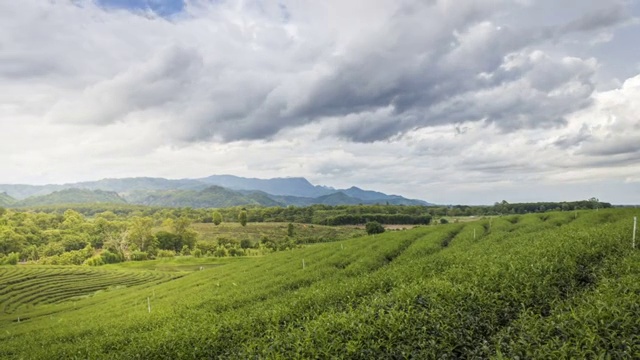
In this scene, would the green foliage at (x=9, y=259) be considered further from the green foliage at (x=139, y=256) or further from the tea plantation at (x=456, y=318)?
the tea plantation at (x=456, y=318)

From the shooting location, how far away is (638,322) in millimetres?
10797

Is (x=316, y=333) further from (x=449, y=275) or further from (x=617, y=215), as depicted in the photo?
(x=617, y=215)

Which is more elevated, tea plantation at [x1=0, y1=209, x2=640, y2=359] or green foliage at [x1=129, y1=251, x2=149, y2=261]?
tea plantation at [x1=0, y1=209, x2=640, y2=359]

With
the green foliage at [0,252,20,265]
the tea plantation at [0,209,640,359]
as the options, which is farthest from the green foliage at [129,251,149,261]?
the tea plantation at [0,209,640,359]

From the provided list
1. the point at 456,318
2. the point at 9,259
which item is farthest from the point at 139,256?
the point at 456,318

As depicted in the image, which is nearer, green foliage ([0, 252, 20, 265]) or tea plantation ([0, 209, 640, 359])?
tea plantation ([0, 209, 640, 359])

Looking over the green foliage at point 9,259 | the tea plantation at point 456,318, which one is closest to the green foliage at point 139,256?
the green foliage at point 9,259

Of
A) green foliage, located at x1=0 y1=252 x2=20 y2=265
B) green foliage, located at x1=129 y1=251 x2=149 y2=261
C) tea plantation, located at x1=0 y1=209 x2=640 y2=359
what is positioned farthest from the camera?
green foliage, located at x1=129 y1=251 x2=149 y2=261

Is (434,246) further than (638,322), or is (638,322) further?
(434,246)

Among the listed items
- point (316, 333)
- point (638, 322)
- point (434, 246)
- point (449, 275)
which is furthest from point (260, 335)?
point (434, 246)

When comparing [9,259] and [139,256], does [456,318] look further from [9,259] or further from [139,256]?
[9,259]

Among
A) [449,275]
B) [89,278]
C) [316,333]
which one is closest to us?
[316,333]

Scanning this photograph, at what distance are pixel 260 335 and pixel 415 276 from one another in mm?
11845

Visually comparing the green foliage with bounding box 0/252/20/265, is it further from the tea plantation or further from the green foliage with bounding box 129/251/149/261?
the tea plantation
